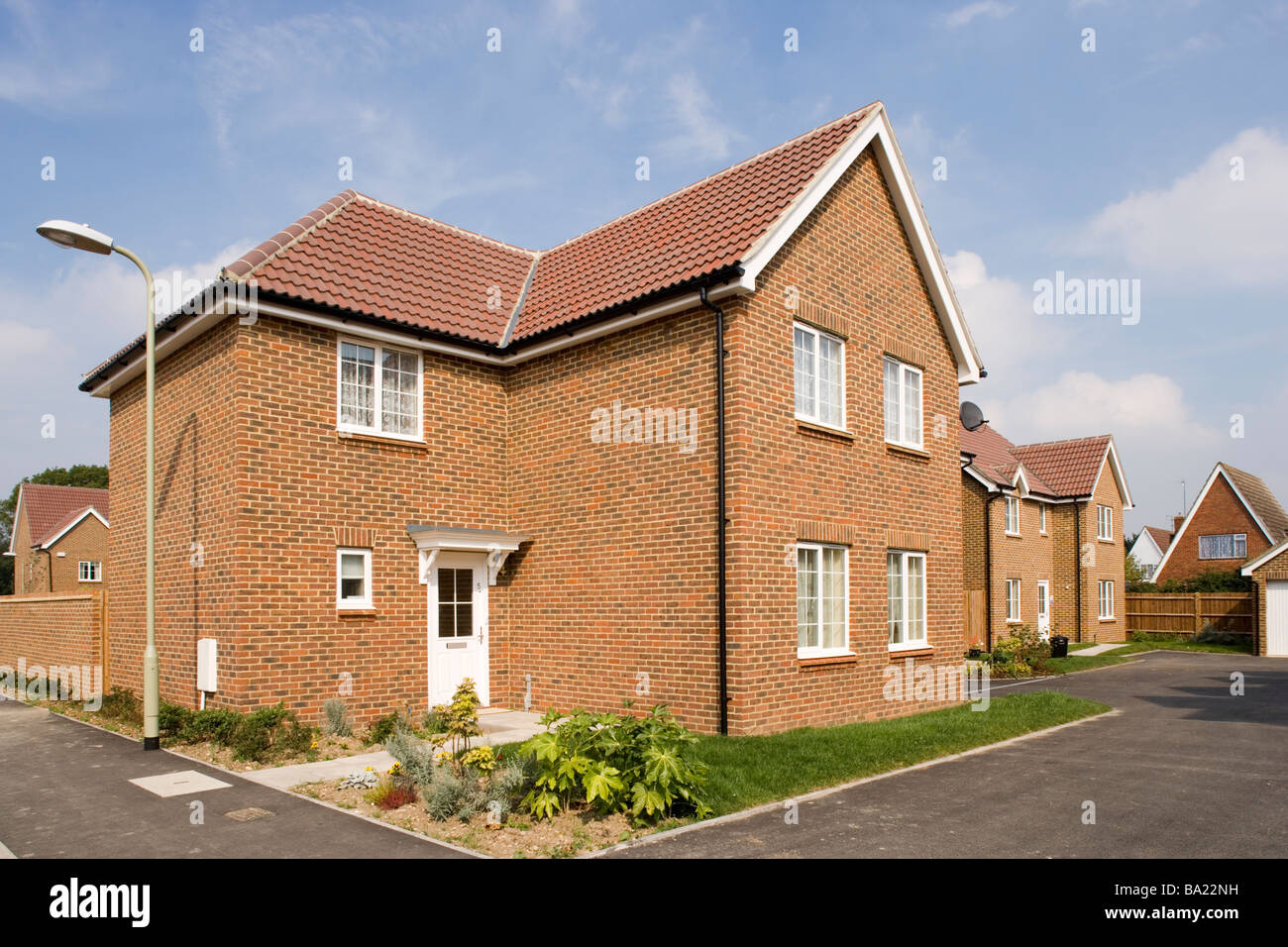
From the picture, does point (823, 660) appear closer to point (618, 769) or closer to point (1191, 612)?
point (618, 769)

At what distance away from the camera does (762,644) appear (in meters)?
11.6

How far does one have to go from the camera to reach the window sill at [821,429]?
12613 mm

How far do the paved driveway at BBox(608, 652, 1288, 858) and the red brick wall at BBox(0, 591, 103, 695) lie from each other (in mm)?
13955

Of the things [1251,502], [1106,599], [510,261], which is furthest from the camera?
[1251,502]

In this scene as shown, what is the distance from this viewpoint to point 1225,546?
40.1 metres

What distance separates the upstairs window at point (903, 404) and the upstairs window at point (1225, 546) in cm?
3220

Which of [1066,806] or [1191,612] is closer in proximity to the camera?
[1066,806]

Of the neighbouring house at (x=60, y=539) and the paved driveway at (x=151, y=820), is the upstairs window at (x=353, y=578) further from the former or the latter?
the neighbouring house at (x=60, y=539)

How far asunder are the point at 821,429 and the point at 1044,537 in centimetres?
2385

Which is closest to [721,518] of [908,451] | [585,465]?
[585,465]

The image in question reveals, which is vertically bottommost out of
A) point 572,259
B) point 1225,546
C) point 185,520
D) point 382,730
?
point 382,730
